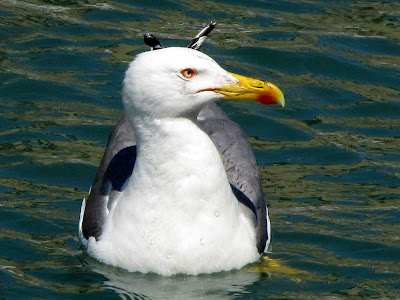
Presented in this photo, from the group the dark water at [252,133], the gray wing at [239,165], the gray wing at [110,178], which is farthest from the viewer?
the gray wing at [239,165]

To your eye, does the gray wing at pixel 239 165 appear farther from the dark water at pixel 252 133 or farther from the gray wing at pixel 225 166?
the dark water at pixel 252 133

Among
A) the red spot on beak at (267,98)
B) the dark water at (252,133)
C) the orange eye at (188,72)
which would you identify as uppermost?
the orange eye at (188,72)

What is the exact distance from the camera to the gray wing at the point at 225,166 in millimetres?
8742

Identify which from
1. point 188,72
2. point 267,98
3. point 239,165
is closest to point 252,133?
point 239,165

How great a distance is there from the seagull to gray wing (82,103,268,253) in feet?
0.72

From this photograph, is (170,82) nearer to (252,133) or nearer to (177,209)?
(177,209)

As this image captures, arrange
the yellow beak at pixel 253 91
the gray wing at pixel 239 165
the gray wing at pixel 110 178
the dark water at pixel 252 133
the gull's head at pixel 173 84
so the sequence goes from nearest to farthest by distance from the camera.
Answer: the gull's head at pixel 173 84 → the yellow beak at pixel 253 91 → the dark water at pixel 252 133 → the gray wing at pixel 110 178 → the gray wing at pixel 239 165

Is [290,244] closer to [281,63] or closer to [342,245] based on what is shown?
[342,245]

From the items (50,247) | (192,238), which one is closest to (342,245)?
(192,238)

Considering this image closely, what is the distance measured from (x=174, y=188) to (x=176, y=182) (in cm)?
5

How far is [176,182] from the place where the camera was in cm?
800

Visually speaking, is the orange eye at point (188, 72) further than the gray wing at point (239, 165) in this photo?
No

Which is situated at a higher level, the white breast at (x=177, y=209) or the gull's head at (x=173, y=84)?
the gull's head at (x=173, y=84)

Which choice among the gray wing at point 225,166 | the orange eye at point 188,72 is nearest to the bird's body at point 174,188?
the orange eye at point 188,72
